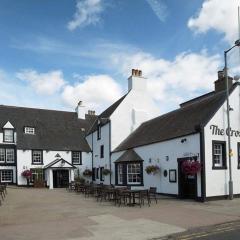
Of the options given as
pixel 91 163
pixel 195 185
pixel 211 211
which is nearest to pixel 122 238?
pixel 211 211

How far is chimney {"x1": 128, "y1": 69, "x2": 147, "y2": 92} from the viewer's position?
38.3 metres

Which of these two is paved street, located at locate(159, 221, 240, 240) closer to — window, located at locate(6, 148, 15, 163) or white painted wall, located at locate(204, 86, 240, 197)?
white painted wall, located at locate(204, 86, 240, 197)

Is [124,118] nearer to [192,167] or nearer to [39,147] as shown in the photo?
[39,147]

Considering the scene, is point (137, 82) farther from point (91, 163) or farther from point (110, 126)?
point (91, 163)

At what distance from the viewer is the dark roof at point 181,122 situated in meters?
23.3

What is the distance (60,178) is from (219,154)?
22492mm

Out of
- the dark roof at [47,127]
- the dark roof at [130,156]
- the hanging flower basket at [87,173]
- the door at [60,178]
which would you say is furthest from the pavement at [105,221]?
the hanging flower basket at [87,173]

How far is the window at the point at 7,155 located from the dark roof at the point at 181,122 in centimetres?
1330

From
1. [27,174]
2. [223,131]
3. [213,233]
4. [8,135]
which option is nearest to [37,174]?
[27,174]

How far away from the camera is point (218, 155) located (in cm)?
2298

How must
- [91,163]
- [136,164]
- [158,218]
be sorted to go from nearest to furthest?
[158,218] → [136,164] → [91,163]

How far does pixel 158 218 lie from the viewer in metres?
14.9

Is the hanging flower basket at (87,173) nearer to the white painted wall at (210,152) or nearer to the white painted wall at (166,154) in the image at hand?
the white painted wall at (166,154)

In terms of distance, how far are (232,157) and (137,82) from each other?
17.2 m
